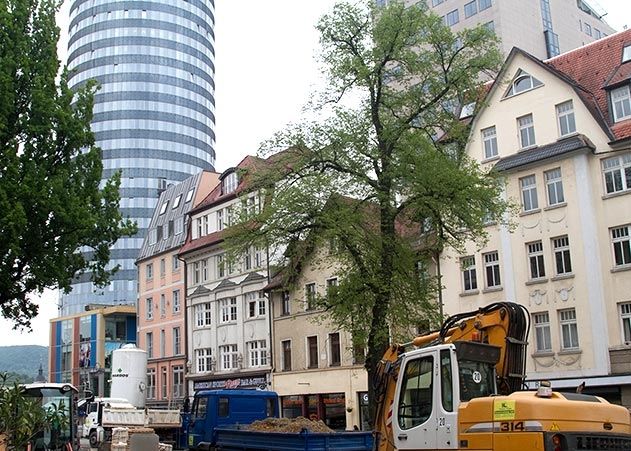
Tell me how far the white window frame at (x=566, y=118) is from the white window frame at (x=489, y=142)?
3074mm

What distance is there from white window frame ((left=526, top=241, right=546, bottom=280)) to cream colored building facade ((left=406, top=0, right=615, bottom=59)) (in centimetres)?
4319

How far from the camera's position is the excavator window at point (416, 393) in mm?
10773

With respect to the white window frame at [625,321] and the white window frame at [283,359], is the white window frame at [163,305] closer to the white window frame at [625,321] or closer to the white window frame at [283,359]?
the white window frame at [283,359]

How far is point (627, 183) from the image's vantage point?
29.2m

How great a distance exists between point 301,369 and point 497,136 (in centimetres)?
1653

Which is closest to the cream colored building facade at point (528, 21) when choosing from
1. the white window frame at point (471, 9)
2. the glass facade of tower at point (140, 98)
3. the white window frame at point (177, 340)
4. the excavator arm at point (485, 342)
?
the white window frame at point (471, 9)

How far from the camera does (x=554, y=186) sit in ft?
103

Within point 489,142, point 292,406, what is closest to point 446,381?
point 489,142

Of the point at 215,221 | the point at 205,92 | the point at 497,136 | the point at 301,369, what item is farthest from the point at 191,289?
the point at 205,92

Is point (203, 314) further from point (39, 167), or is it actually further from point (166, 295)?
point (39, 167)

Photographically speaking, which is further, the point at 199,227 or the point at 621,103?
the point at 199,227

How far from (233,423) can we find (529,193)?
51.2 ft

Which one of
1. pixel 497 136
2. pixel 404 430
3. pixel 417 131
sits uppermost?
pixel 497 136

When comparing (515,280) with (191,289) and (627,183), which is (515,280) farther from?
(191,289)
